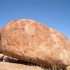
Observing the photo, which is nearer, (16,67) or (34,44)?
(16,67)

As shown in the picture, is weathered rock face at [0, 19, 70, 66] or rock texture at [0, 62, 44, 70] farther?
weathered rock face at [0, 19, 70, 66]

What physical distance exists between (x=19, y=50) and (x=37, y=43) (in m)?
1.10

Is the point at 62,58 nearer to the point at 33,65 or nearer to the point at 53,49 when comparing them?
the point at 53,49

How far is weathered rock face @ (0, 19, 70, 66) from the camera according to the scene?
34.7 feet

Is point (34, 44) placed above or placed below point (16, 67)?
above

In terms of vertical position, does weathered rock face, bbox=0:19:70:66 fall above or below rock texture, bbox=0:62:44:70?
above

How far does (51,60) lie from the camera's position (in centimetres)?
1069

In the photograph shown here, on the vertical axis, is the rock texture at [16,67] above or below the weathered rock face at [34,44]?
below

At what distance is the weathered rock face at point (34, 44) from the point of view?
10.6m

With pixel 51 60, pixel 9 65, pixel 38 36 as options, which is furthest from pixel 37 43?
pixel 9 65

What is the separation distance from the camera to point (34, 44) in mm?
10641

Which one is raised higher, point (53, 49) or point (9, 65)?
point (53, 49)

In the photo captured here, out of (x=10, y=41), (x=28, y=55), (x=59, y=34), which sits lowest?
(x=28, y=55)

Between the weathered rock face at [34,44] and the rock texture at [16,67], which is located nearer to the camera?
the rock texture at [16,67]
